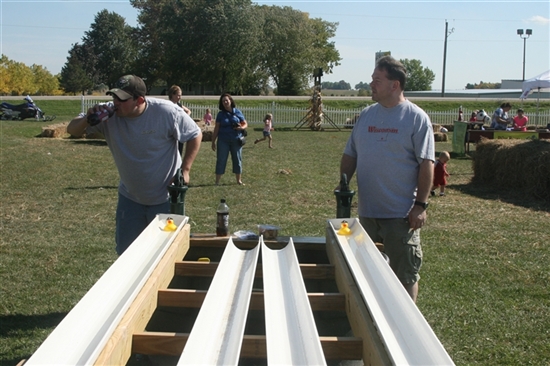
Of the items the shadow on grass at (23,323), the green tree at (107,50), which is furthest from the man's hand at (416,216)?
the green tree at (107,50)

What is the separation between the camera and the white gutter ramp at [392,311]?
7.11 feet

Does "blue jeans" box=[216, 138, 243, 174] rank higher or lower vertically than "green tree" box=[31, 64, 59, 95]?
lower

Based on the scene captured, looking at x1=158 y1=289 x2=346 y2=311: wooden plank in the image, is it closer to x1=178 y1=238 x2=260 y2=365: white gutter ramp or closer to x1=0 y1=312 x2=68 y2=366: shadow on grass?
x1=178 y1=238 x2=260 y2=365: white gutter ramp

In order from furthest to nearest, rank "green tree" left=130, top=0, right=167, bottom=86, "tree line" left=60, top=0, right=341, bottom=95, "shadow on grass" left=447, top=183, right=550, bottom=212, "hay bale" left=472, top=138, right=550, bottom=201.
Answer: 1. "green tree" left=130, top=0, right=167, bottom=86
2. "tree line" left=60, top=0, right=341, bottom=95
3. "hay bale" left=472, top=138, right=550, bottom=201
4. "shadow on grass" left=447, top=183, right=550, bottom=212

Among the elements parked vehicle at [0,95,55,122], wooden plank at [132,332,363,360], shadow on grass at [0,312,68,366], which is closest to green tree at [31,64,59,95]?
parked vehicle at [0,95,55,122]

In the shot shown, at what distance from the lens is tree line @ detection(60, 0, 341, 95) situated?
61844mm

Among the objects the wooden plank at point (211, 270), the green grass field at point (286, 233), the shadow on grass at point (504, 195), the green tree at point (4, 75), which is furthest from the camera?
the green tree at point (4, 75)

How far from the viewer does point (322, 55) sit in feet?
277

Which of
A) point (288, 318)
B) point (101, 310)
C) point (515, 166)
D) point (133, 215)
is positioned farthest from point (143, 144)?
point (515, 166)

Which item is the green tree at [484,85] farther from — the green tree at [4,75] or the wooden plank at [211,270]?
the wooden plank at [211,270]

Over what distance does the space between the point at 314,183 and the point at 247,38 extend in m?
52.1

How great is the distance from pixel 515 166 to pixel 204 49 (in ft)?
173

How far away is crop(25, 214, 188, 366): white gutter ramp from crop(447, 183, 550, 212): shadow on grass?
29.4 feet

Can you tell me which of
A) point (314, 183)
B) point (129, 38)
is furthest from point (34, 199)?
point (129, 38)
